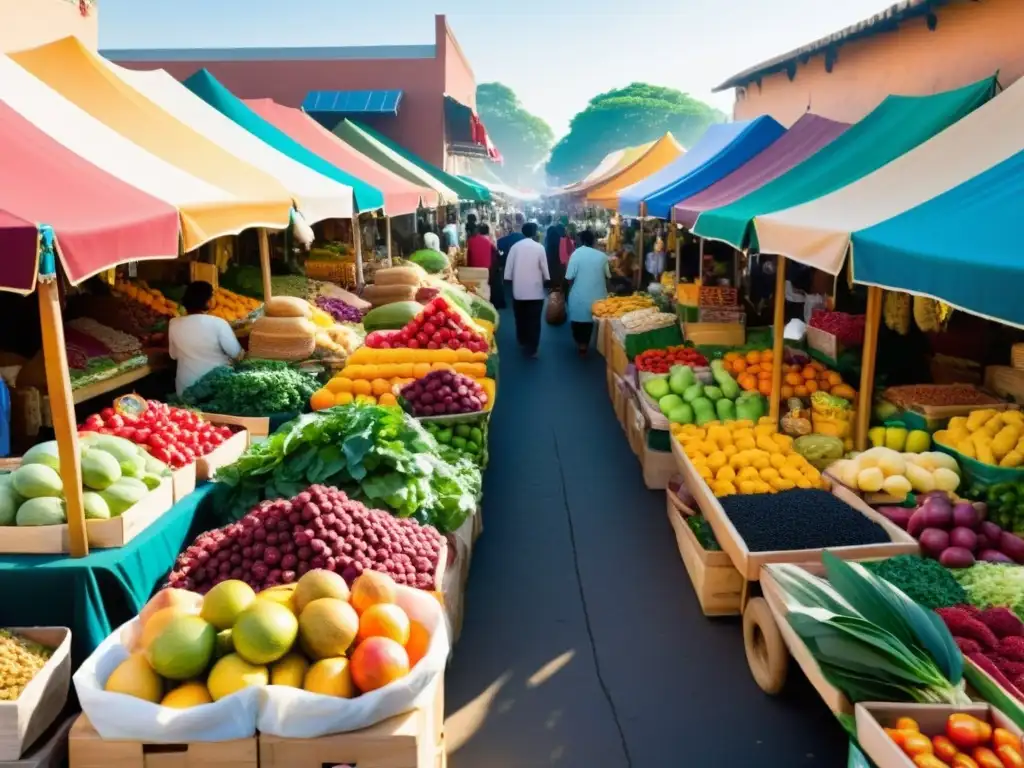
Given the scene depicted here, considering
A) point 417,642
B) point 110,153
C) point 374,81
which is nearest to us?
point 417,642

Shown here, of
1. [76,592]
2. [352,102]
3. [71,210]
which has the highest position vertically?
[352,102]

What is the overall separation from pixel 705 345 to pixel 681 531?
3887 millimetres

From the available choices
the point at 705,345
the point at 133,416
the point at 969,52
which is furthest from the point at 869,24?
the point at 133,416

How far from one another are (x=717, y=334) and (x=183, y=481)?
623cm

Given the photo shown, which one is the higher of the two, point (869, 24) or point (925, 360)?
point (869, 24)

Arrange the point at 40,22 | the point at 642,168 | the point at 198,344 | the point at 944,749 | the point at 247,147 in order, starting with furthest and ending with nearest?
the point at 642,168 < the point at 40,22 < the point at 247,147 < the point at 198,344 < the point at 944,749

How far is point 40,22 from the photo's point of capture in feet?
33.6

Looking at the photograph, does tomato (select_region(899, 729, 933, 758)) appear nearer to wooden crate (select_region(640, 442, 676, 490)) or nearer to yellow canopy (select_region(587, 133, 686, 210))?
wooden crate (select_region(640, 442, 676, 490))

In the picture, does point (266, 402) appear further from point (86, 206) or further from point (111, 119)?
point (111, 119)

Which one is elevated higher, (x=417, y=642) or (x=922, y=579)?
(x=417, y=642)

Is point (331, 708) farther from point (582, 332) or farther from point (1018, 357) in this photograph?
point (582, 332)

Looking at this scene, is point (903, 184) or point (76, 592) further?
point (903, 184)

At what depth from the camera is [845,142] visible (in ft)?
24.6

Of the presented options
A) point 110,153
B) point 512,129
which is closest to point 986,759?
point 110,153
